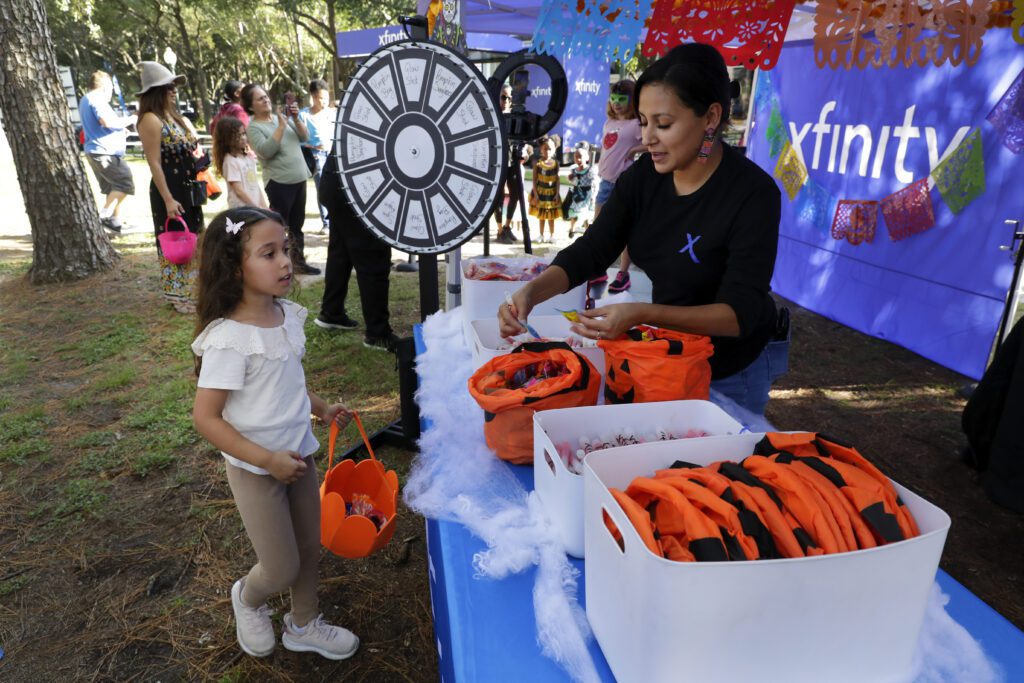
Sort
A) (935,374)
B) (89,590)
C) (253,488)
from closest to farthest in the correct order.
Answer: (253,488) < (89,590) < (935,374)

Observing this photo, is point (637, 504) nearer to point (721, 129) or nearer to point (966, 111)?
point (721, 129)

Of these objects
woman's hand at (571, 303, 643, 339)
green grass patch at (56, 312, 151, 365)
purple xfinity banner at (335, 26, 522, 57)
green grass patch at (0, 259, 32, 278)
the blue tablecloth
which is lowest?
green grass patch at (56, 312, 151, 365)

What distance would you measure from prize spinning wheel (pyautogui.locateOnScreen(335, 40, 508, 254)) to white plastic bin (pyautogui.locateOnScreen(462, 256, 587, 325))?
0.18 m

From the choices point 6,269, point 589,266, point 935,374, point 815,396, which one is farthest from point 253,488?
point 6,269

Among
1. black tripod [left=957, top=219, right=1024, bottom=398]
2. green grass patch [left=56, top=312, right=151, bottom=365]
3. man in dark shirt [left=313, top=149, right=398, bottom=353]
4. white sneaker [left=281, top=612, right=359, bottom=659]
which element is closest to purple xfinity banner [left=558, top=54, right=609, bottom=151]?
man in dark shirt [left=313, top=149, right=398, bottom=353]

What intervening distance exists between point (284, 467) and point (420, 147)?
1101mm

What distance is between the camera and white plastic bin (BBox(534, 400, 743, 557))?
109 centimetres

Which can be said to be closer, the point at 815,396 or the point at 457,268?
the point at 457,268

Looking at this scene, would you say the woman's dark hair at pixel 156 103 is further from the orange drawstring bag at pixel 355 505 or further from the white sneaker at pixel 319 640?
the white sneaker at pixel 319 640

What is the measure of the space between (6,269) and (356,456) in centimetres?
545

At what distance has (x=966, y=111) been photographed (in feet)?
12.5

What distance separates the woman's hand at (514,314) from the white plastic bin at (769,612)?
2.75 ft

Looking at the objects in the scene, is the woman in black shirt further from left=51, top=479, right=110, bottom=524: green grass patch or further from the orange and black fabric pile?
left=51, top=479, right=110, bottom=524: green grass patch

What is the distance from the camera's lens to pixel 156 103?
4223mm
